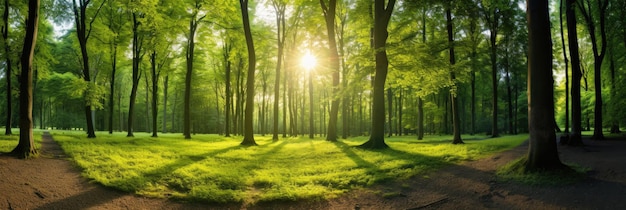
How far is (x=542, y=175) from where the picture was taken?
7383mm

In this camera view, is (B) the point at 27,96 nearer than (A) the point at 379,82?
Yes

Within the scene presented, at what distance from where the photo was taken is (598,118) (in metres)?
17.6

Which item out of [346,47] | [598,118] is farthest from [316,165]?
[346,47]

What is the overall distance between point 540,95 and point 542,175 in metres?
1.94

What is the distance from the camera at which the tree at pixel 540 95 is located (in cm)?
779

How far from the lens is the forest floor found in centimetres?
619

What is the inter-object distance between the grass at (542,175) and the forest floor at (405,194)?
0.52ft

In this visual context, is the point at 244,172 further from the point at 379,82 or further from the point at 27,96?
the point at 379,82

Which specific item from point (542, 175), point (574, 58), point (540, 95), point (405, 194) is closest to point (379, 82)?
point (540, 95)

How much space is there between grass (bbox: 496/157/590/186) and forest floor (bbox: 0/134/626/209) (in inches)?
6.3

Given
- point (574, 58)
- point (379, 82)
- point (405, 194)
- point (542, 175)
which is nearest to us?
point (542, 175)

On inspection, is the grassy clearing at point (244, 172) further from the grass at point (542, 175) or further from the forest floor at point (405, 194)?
the grass at point (542, 175)

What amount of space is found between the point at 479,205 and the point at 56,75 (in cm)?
4510

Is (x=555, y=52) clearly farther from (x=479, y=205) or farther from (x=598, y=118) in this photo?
(x=479, y=205)
